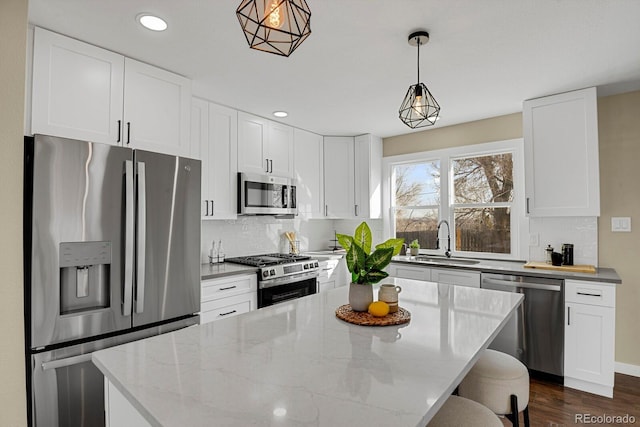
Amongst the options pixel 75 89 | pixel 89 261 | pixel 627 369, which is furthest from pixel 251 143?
pixel 627 369

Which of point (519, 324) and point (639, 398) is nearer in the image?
point (639, 398)

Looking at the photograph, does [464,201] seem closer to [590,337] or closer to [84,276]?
[590,337]

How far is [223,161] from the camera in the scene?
10.8 ft

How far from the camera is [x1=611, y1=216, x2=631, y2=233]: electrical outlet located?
2.98 meters

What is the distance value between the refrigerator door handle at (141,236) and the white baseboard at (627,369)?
3.91m

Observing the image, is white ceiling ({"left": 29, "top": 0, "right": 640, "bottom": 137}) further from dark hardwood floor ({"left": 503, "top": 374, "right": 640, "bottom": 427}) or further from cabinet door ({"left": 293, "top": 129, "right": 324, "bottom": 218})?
dark hardwood floor ({"left": 503, "top": 374, "right": 640, "bottom": 427})

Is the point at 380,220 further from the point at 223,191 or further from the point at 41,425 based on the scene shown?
the point at 41,425

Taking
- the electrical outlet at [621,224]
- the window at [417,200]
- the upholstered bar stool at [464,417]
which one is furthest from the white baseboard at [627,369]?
the upholstered bar stool at [464,417]

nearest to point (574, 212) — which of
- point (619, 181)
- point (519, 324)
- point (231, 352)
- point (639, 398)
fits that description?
point (619, 181)

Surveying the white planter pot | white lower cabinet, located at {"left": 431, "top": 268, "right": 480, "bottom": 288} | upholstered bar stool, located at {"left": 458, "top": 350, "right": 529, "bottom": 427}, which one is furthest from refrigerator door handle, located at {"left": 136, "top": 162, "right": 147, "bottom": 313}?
white lower cabinet, located at {"left": 431, "top": 268, "right": 480, "bottom": 288}

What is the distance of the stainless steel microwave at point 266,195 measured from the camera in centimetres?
340

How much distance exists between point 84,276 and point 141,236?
364mm

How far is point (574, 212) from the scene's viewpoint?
295 centimetres

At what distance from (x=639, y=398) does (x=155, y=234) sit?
3.71 m
